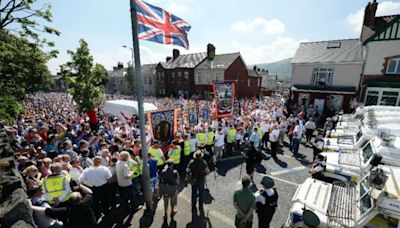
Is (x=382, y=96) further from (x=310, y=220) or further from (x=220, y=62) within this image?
(x=220, y=62)

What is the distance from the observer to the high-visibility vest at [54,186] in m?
4.29

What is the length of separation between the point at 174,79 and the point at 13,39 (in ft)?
95.6

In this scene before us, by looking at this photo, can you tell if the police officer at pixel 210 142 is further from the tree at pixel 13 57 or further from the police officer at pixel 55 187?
the tree at pixel 13 57

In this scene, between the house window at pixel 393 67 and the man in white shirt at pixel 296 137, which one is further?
the house window at pixel 393 67

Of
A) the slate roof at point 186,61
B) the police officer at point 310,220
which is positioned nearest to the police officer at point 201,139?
the police officer at point 310,220

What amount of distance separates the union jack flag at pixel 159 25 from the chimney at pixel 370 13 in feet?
80.6

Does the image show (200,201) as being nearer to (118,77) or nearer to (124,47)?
(124,47)

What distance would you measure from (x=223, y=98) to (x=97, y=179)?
26.3 ft

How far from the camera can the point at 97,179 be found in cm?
513

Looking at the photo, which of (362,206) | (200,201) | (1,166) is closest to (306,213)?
(362,206)

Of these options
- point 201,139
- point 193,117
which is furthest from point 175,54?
point 201,139

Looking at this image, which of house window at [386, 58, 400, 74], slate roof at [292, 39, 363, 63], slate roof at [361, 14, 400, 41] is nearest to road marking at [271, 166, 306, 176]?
house window at [386, 58, 400, 74]

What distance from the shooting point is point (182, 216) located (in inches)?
223

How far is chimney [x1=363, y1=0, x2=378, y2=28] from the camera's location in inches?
801
